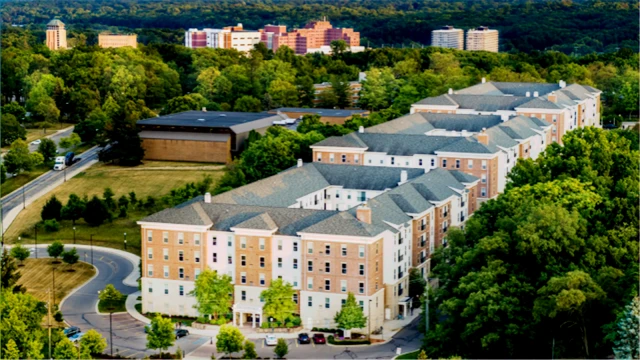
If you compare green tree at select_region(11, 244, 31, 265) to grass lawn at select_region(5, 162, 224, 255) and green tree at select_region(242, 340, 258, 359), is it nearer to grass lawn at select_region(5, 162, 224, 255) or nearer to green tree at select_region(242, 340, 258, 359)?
grass lawn at select_region(5, 162, 224, 255)

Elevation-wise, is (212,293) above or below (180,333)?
above

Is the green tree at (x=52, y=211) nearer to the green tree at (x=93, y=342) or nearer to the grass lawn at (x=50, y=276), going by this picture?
the grass lawn at (x=50, y=276)

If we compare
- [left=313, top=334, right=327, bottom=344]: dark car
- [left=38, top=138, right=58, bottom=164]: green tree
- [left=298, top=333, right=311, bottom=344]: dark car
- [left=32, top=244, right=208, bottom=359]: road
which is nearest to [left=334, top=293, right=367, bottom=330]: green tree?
[left=313, top=334, right=327, bottom=344]: dark car

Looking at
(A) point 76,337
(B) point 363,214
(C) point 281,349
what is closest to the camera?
(C) point 281,349

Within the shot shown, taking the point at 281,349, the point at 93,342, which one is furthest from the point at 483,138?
the point at 93,342

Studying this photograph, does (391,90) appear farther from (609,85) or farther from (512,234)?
(512,234)

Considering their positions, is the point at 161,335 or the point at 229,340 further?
the point at 161,335

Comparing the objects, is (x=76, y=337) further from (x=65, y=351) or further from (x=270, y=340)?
(x=270, y=340)
